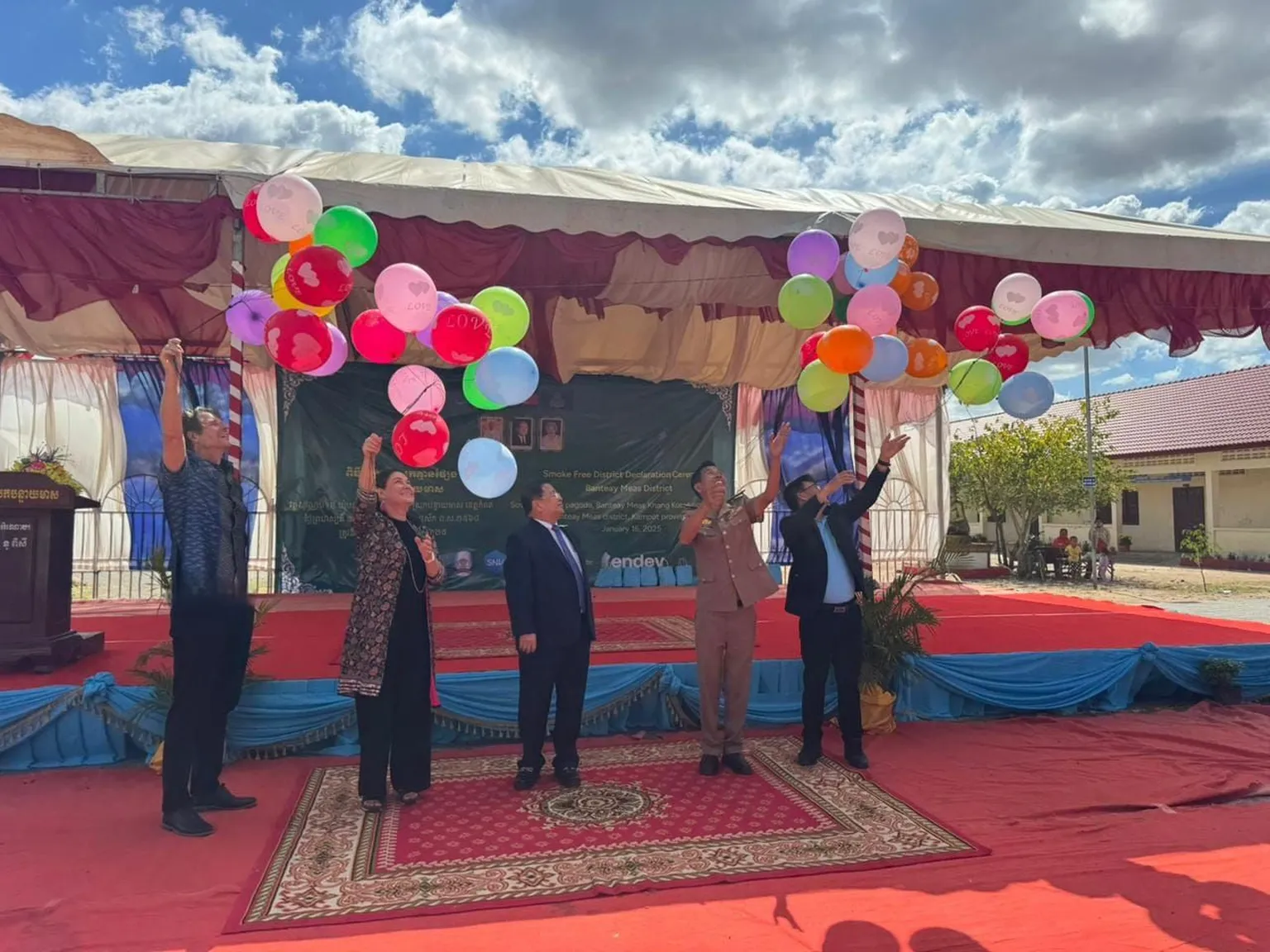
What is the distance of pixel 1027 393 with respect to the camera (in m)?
4.34

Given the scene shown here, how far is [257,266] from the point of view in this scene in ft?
15.8

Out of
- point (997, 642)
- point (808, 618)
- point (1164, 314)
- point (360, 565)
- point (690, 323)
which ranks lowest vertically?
point (997, 642)

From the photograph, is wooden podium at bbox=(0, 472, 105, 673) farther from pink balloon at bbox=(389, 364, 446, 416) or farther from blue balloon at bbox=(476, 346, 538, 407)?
blue balloon at bbox=(476, 346, 538, 407)

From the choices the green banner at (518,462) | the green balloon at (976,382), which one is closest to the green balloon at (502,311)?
the green balloon at (976,382)

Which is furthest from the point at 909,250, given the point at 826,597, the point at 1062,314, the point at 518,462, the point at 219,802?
the point at 518,462

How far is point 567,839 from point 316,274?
2424 millimetres

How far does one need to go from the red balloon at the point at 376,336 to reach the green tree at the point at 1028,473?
12.3m

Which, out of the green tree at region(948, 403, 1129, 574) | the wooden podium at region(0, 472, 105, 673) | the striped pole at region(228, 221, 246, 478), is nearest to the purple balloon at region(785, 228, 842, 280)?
the striped pole at region(228, 221, 246, 478)

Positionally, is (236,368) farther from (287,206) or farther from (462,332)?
(462,332)

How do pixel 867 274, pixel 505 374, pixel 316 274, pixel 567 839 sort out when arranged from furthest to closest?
1. pixel 867 274
2. pixel 505 374
3. pixel 316 274
4. pixel 567 839

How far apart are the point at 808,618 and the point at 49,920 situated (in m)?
2.96

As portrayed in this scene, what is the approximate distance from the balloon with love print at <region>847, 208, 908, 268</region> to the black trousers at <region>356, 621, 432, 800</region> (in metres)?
2.65

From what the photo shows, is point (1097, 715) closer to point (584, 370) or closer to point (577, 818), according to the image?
point (577, 818)

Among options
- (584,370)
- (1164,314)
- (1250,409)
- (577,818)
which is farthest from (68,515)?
(1250,409)
